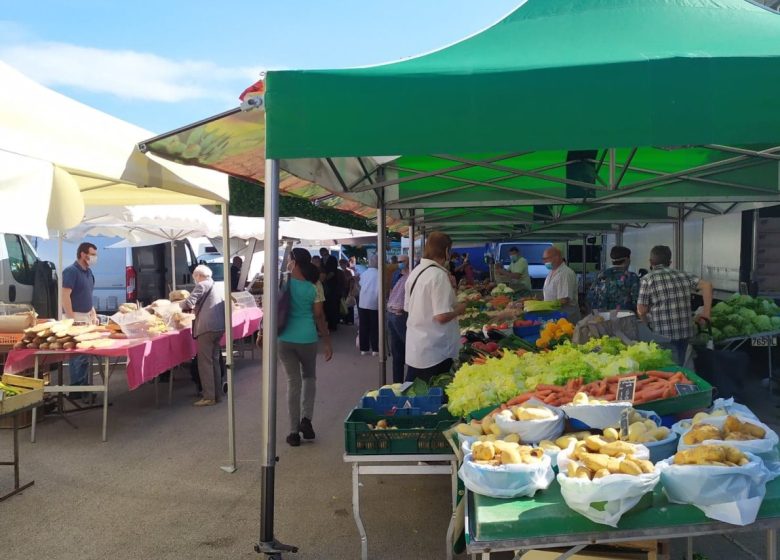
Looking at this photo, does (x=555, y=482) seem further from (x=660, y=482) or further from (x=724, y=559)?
(x=724, y=559)

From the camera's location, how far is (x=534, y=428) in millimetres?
2930

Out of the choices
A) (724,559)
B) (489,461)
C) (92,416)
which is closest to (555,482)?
(489,461)

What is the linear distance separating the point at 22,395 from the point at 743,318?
23.7 feet

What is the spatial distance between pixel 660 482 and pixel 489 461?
64 cm

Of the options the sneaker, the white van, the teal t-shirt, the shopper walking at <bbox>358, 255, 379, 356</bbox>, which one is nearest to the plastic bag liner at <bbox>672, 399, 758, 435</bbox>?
the teal t-shirt

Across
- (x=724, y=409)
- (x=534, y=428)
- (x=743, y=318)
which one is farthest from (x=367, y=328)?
(x=534, y=428)

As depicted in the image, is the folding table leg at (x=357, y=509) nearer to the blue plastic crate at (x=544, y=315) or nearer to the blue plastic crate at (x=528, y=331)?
the blue plastic crate at (x=528, y=331)

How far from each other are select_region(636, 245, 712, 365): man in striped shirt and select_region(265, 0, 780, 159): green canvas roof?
3418 mm

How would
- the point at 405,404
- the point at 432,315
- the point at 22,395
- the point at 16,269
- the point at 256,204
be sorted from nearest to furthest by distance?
the point at 405,404 < the point at 22,395 < the point at 432,315 < the point at 16,269 < the point at 256,204

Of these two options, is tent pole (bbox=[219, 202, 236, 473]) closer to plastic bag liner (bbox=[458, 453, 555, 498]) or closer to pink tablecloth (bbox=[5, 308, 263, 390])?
pink tablecloth (bbox=[5, 308, 263, 390])

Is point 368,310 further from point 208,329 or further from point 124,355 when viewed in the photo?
point 124,355

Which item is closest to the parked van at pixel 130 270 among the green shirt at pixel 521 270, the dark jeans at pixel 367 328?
the dark jeans at pixel 367 328

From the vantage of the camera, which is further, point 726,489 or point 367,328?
point 367,328

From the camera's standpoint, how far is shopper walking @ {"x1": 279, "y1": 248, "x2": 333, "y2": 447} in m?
6.04
